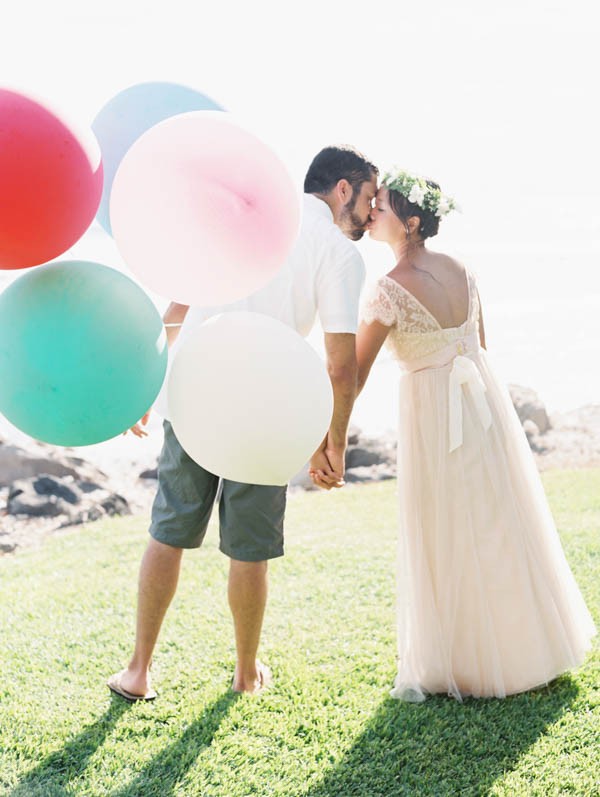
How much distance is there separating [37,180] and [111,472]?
476 cm

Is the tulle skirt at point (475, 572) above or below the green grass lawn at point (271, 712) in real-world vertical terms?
above

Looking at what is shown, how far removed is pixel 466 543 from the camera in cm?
257

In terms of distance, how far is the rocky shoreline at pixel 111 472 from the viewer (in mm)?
4820

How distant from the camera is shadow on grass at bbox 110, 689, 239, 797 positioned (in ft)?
6.95

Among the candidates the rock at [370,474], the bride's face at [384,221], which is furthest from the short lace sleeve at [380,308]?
the rock at [370,474]

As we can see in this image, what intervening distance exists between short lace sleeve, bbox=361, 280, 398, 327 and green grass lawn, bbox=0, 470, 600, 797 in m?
1.15

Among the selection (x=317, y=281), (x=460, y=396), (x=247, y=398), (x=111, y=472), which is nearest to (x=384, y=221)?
(x=317, y=281)

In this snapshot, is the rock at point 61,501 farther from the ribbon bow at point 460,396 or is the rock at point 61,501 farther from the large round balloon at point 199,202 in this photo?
the large round balloon at point 199,202

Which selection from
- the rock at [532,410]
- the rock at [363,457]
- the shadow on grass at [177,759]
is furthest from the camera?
the rock at [532,410]

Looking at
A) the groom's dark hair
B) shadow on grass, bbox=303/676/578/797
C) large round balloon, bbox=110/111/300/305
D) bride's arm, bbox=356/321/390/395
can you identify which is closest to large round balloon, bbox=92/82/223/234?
large round balloon, bbox=110/111/300/305

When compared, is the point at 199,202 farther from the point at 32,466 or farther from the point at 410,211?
the point at 32,466

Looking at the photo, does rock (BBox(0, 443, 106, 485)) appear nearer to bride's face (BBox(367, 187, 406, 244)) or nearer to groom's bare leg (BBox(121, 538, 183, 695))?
groom's bare leg (BBox(121, 538, 183, 695))

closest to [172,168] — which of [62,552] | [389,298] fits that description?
[389,298]

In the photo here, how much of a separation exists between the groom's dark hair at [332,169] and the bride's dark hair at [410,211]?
15 cm
